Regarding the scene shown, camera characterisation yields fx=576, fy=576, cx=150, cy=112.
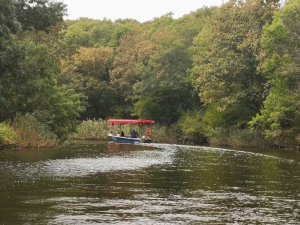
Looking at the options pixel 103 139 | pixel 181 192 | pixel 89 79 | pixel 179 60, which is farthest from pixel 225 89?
pixel 181 192

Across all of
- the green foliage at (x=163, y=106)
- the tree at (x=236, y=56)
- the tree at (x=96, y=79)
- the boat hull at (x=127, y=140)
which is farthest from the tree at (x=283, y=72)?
the tree at (x=96, y=79)

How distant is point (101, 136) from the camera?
2908 inches

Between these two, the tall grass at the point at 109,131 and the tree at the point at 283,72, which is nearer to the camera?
the tree at the point at 283,72

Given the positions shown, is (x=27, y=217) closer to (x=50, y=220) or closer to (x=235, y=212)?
(x=50, y=220)

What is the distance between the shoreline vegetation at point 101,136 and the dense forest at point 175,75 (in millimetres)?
154

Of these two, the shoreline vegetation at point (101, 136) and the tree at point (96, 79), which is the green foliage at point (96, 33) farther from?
the shoreline vegetation at point (101, 136)

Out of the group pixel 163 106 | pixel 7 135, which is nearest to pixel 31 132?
pixel 7 135

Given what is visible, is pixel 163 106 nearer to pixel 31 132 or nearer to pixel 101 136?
pixel 101 136

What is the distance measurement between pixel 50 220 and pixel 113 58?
77531 millimetres

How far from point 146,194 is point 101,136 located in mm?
56366

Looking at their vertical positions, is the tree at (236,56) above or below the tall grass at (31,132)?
above

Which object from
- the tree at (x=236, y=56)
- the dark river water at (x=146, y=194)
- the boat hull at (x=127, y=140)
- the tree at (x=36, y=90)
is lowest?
the dark river water at (x=146, y=194)

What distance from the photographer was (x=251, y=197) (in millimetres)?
17516

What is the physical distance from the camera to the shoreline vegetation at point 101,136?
4081cm
